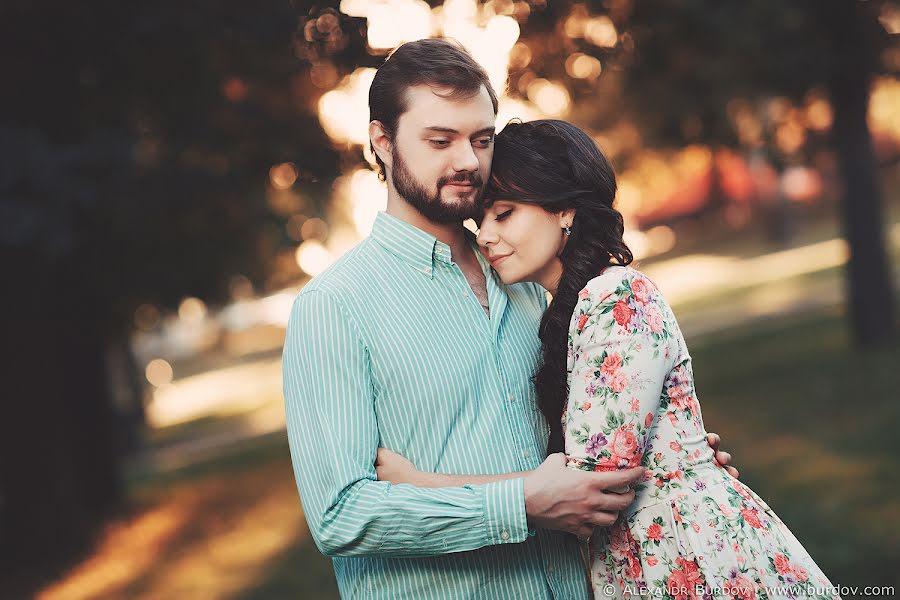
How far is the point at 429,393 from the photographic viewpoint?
8.75ft

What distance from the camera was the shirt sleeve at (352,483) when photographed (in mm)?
2451

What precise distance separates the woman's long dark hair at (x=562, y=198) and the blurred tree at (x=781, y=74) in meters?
7.42

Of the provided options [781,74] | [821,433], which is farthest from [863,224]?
[821,433]

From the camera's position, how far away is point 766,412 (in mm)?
11289

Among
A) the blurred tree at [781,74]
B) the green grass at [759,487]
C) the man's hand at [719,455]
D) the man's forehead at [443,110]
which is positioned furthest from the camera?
the blurred tree at [781,74]

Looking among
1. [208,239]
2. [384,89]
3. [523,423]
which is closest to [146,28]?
[208,239]

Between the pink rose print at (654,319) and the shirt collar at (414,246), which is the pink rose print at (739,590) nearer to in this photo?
the pink rose print at (654,319)

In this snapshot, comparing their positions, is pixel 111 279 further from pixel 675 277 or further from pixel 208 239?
pixel 675 277

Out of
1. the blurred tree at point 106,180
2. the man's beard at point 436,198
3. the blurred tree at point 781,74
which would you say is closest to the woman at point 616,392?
the man's beard at point 436,198

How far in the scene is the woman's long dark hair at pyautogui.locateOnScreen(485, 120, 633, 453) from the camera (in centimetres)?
288

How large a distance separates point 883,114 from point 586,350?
31198 millimetres

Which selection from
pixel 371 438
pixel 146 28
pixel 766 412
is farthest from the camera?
pixel 766 412

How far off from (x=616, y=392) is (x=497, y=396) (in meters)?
0.36

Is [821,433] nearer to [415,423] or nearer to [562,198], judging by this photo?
[562,198]
